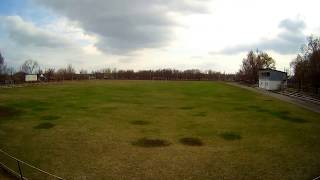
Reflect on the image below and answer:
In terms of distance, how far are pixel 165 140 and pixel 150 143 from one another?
1715 millimetres

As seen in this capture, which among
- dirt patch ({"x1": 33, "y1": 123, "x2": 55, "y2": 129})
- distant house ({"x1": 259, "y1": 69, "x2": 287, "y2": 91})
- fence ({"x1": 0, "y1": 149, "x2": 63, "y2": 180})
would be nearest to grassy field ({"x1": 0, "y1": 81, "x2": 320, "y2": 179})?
dirt patch ({"x1": 33, "y1": 123, "x2": 55, "y2": 129})

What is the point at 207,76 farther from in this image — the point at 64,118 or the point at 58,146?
the point at 58,146

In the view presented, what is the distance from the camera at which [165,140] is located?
36531 mm

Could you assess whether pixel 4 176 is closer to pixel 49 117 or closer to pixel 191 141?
pixel 191 141

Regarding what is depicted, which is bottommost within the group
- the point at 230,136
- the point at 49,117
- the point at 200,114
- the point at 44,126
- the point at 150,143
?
the point at 150,143

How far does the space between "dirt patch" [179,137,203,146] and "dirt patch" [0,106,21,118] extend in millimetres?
25129

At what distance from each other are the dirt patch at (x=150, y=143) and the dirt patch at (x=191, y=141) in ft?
5.05

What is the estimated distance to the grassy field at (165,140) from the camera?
28016mm

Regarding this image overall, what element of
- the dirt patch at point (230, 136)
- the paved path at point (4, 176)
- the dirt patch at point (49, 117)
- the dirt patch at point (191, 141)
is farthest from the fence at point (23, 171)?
the dirt patch at point (230, 136)

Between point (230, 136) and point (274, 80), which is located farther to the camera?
point (274, 80)

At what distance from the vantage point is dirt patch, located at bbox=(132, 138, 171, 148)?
34.8 meters

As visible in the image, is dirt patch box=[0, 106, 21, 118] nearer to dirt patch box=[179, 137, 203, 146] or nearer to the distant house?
dirt patch box=[179, 137, 203, 146]

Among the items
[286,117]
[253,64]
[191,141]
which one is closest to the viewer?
[191,141]

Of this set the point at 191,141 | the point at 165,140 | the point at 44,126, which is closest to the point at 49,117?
the point at 44,126
